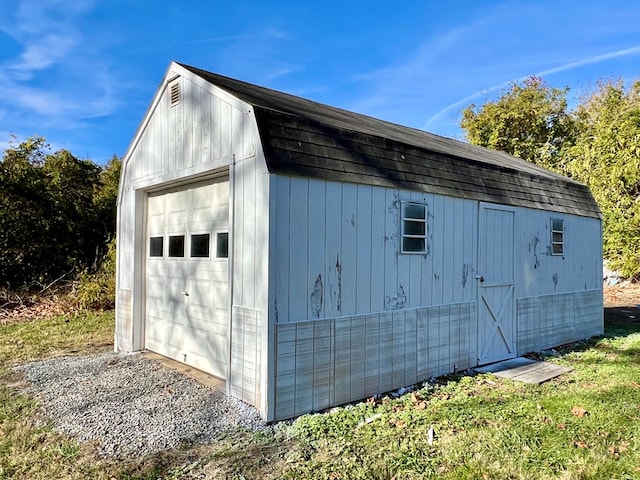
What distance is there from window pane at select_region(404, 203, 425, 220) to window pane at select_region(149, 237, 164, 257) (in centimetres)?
365

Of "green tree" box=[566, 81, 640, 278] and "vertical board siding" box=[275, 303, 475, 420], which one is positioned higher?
"green tree" box=[566, 81, 640, 278]

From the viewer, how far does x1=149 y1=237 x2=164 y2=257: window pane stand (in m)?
6.13

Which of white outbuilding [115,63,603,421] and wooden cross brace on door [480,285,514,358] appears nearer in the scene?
white outbuilding [115,63,603,421]

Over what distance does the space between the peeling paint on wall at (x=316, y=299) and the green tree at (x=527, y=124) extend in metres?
17.6

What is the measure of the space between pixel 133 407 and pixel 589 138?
1772cm

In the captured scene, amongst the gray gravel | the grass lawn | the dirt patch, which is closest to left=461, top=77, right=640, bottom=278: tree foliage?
the dirt patch

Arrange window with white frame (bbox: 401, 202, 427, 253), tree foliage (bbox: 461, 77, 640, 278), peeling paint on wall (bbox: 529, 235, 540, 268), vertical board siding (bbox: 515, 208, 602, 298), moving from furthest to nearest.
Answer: tree foliage (bbox: 461, 77, 640, 278), peeling paint on wall (bbox: 529, 235, 540, 268), vertical board siding (bbox: 515, 208, 602, 298), window with white frame (bbox: 401, 202, 427, 253)

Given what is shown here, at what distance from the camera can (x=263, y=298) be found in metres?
3.77

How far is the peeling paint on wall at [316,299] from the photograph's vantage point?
13.2 ft

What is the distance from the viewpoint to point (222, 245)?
5000mm

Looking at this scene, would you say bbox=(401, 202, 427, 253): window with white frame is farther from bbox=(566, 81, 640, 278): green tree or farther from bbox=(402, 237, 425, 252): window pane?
bbox=(566, 81, 640, 278): green tree

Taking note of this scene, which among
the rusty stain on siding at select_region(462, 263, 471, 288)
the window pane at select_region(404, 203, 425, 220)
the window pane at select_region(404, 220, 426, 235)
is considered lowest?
the rusty stain on siding at select_region(462, 263, 471, 288)

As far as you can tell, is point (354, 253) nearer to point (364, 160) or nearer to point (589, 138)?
point (364, 160)

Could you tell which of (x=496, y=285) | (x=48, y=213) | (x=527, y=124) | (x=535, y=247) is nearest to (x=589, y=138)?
(x=527, y=124)
